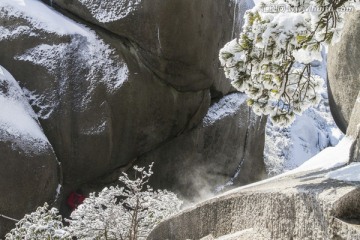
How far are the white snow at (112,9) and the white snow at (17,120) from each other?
6.03 ft

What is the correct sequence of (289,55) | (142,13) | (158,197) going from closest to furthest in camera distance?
(289,55) → (158,197) → (142,13)

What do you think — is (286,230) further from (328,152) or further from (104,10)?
(104,10)

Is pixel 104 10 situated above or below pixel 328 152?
Result: above

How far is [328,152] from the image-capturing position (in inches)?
138

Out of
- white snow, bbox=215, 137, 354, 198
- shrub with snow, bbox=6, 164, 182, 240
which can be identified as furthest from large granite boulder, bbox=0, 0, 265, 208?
white snow, bbox=215, 137, 354, 198

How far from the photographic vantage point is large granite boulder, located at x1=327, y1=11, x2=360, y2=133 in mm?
4934

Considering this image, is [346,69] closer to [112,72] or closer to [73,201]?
[112,72]

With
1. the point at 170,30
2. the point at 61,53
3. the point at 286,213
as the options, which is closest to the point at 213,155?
the point at 170,30

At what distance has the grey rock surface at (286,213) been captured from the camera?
5.76ft

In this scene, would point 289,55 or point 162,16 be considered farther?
point 162,16

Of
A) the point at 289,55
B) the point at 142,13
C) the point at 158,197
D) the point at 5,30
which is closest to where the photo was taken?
the point at 289,55

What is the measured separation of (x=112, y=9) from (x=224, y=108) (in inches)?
133

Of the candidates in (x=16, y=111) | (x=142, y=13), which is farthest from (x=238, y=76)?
(x=142, y=13)

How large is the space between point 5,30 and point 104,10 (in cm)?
164
